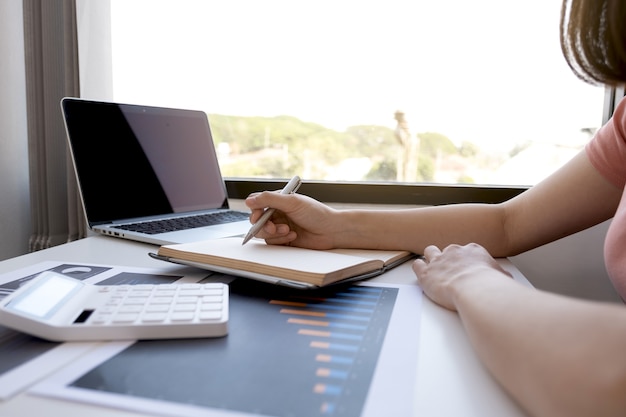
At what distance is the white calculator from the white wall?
1057mm

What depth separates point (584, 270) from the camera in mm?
1190

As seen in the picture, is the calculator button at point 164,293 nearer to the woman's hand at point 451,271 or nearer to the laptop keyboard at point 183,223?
the woman's hand at point 451,271

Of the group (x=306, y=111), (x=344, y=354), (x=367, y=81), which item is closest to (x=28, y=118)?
(x=306, y=111)

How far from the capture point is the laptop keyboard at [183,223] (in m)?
0.98

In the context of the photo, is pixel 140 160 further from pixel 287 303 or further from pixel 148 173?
pixel 287 303

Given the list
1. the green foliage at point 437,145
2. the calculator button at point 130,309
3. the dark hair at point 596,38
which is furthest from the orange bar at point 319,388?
the green foliage at point 437,145

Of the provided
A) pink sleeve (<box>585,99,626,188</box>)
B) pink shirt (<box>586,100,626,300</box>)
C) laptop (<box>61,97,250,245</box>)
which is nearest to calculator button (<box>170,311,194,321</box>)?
laptop (<box>61,97,250,245</box>)

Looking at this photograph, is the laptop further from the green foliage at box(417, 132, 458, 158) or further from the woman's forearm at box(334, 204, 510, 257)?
the green foliage at box(417, 132, 458, 158)

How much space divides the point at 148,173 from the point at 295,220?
0.46 m

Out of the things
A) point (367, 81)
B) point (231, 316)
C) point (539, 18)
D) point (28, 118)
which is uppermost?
point (539, 18)

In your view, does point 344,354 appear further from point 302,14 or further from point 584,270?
point 302,14

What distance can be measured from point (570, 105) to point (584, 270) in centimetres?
48

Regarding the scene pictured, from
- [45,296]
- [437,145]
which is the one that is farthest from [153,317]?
[437,145]

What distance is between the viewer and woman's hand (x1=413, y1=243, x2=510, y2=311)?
55 cm
